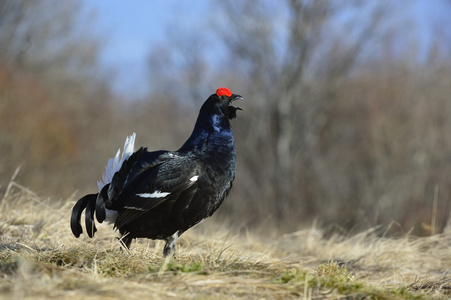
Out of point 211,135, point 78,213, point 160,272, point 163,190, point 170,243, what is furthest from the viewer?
point 211,135

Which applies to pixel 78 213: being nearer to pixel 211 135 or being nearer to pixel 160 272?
pixel 211 135

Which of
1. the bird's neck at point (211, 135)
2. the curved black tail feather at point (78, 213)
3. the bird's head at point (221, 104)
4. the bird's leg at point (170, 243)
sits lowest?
the bird's leg at point (170, 243)

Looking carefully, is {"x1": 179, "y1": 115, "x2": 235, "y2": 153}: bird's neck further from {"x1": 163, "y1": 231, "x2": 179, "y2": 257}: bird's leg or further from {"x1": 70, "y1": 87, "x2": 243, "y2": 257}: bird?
{"x1": 163, "y1": 231, "x2": 179, "y2": 257}: bird's leg

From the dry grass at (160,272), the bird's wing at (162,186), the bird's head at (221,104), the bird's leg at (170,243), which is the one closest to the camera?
the dry grass at (160,272)

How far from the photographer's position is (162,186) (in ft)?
13.5

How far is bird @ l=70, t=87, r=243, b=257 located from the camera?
412cm

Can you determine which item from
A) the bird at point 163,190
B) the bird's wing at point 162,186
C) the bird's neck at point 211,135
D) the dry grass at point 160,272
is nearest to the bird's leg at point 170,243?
the bird at point 163,190

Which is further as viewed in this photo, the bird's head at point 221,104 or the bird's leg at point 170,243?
the bird's head at point 221,104

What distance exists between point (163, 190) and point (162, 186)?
0.03 m

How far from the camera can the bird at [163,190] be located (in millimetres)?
4121

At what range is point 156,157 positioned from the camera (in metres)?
4.26

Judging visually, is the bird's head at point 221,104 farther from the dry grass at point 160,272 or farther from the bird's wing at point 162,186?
the dry grass at point 160,272

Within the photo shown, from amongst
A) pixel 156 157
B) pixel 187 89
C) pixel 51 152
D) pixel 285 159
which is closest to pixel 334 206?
pixel 285 159

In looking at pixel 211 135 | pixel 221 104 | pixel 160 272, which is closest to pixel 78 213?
pixel 211 135
